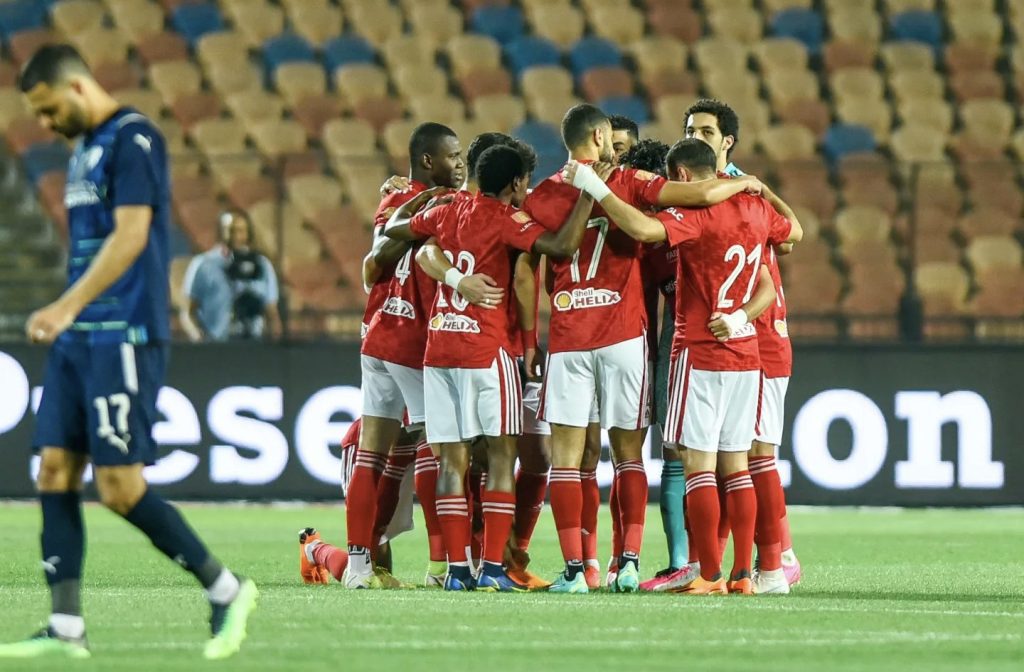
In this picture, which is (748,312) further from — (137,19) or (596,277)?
(137,19)

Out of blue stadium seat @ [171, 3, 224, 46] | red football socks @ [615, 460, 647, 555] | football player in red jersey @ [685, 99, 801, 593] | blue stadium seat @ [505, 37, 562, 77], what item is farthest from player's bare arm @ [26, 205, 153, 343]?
blue stadium seat @ [171, 3, 224, 46]

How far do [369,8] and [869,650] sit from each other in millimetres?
13427

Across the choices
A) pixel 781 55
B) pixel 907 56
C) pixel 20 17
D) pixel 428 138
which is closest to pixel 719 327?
pixel 428 138

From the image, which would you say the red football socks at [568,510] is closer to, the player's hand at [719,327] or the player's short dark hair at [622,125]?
the player's hand at [719,327]

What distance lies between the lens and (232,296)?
1402 cm

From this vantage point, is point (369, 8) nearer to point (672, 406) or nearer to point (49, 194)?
point (49, 194)

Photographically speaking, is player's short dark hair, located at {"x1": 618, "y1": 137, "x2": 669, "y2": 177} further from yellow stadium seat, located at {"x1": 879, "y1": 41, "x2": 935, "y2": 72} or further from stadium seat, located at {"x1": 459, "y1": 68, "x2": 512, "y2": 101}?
yellow stadium seat, located at {"x1": 879, "y1": 41, "x2": 935, "y2": 72}

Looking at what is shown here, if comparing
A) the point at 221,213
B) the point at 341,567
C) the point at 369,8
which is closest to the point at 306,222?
the point at 221,213

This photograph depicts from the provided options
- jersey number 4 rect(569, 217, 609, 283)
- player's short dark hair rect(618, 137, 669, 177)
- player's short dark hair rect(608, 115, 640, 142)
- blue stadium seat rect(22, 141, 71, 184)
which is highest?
blue stadium seat rect(22, 141, 71, 184)

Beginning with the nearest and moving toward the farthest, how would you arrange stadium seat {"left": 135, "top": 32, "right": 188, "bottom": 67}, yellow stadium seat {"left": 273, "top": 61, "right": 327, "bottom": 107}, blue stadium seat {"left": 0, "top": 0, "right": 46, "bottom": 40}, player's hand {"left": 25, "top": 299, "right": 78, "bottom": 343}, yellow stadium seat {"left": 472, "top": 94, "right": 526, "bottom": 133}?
player's hand {"left": 25, "top": 299, "right": 78, "bottom": 343}
yellow stadium seat {"left": 472, "top": 94, "right": 526, "bottom": 133}
yellow stadium seat {"left": 273, "top": 61, "right": 327, "bottom": 107}
stadium seat {"left": 135, "top": 32, "right": 188, "bottom": 67}
blue stadium seat {"left": 0, "top": 0, "right": 46, "bottom": 40}

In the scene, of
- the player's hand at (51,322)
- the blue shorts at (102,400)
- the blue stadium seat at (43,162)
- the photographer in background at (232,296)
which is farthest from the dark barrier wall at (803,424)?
the player's hand at (51,322)

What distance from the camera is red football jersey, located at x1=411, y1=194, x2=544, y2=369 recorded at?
821 cm

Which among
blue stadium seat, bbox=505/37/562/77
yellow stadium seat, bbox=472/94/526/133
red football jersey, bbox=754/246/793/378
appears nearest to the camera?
red football jersey, bbox=754/246/793/378

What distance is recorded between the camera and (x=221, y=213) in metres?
14.4
